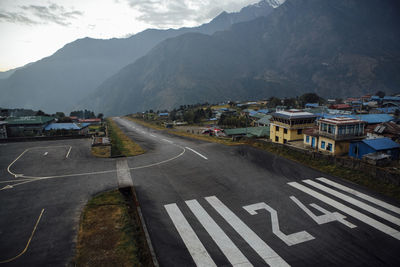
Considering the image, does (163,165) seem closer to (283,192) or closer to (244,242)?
(283,192)

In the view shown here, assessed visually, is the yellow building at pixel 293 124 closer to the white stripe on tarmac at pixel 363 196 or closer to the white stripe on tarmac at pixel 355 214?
the white stripe on tarmac at pixel 363 196

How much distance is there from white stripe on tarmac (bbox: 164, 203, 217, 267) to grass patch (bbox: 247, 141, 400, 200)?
63.3 feet

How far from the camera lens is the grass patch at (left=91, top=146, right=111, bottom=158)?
40.2m

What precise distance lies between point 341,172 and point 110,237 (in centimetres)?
2611

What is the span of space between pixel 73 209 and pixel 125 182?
719 centimetres

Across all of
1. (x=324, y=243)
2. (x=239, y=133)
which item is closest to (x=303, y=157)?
(x=324, y=243)

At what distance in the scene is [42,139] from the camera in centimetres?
5472

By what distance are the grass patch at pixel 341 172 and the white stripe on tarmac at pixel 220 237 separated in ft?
56.1

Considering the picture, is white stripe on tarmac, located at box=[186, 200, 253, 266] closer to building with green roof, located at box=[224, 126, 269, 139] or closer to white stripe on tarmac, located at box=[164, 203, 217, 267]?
white stripe on tarmac, located at box=[164, 203, 217, 267]

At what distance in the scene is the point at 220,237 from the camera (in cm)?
1697

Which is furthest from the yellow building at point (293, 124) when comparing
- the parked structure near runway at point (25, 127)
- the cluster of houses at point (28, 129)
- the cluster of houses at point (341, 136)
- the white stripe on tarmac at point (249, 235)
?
the parked structure near runway at point (25, 127)

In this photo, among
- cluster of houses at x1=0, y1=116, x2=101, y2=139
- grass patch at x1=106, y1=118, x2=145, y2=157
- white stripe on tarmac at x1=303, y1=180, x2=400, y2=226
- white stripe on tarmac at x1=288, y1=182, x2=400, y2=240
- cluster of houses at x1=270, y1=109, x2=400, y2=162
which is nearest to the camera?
white stripe on tarmac at x1=288, y1=182, x2=400, y2=240

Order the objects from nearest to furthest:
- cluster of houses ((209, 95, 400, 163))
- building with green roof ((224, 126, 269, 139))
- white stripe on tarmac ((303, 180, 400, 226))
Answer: white stripe on tarmac ((303, 180, 400, 226)) < cluster of houses ((209, 95, 400, 163)) < building with green roof ((224, 126, 269, 139))

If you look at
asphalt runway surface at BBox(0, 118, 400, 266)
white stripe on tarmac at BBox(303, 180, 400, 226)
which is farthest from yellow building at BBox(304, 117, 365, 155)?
white stripe on tarmac at BBox(303, 180, 400, 226)
